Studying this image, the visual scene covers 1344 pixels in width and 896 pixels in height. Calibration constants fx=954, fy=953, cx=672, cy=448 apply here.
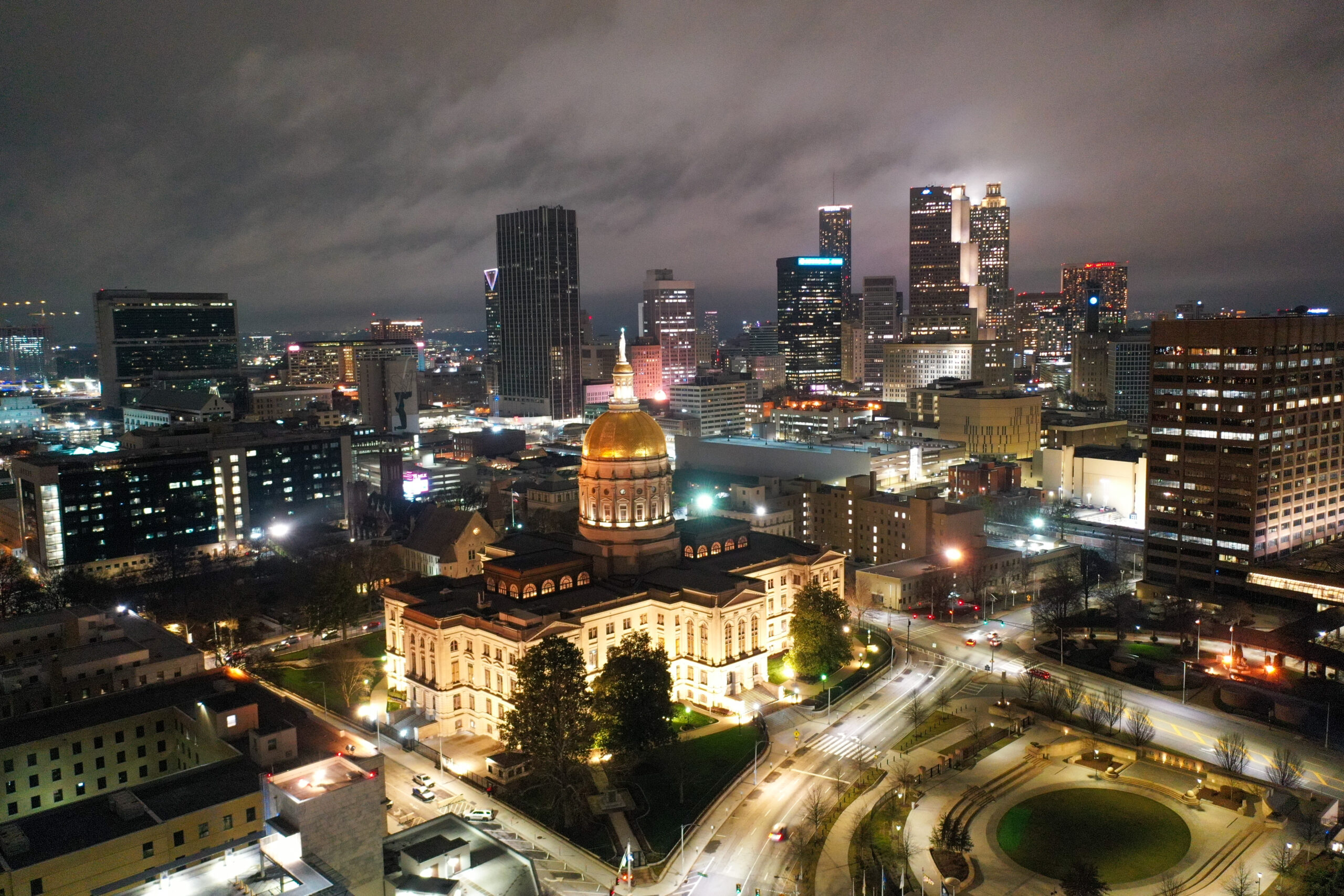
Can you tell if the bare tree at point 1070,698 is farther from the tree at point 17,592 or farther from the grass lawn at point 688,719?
the tree at point 17,592

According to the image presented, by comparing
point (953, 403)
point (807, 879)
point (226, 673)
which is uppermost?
point (953, 403)

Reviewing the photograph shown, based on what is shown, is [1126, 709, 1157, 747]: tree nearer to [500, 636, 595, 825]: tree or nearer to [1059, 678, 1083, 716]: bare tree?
[1059, 678, 1083, 716]: bare tree

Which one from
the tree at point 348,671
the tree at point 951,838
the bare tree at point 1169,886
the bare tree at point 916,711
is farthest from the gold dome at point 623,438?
the bare tree at point 1169,886

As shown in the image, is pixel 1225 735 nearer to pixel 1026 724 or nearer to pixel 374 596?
pixel 1026 724

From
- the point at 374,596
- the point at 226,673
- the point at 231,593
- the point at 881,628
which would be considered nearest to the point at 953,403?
the point at 881,628

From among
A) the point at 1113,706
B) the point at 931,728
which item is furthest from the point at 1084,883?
the point at 1113,706

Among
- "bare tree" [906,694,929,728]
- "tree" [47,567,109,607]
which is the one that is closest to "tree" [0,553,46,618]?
"tree" [47,567,109,607]
